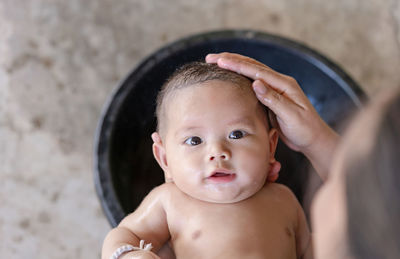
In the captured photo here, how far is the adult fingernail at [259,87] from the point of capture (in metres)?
0.43

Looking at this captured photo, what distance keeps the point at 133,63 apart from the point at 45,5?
9.0 inches

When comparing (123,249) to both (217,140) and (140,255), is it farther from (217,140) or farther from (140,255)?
(217,140)

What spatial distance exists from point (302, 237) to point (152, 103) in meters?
0.23

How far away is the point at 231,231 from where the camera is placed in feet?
1.51

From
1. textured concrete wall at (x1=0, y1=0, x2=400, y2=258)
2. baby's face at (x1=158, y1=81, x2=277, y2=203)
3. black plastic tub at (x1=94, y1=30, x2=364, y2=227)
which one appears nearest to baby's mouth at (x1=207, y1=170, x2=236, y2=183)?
baby's face at (x1=158, y1=81, x2=277, y2=203)

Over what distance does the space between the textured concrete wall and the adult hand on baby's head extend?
1.44ft

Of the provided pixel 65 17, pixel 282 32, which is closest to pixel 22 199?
pixel 65 17

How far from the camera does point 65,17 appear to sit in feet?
2.96

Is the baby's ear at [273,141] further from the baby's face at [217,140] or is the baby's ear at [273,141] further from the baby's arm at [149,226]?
the baby's arm at [149,226]

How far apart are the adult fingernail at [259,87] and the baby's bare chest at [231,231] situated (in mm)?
125

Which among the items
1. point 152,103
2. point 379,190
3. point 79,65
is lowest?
point 379,190

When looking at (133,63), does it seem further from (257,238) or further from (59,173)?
(257,238)

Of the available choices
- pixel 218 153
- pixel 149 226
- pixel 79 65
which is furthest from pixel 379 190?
pixel 79 65

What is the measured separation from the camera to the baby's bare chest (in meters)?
0.45
